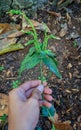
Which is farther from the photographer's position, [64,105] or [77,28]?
[77,28]

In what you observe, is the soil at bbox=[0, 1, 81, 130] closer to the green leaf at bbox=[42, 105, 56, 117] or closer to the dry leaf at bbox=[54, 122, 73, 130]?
the dry leaf at bbox=[54, 122, 73, 130]

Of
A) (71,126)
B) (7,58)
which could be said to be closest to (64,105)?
(71,126)

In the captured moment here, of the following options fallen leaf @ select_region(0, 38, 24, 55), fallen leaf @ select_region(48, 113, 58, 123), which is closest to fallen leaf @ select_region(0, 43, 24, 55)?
fallen leaf @ select_region(0, 38, 24, 55)

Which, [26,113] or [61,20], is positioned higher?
[61,20]

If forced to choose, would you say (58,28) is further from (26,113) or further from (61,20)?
(26,113)

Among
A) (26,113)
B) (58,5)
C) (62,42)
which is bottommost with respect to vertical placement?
(26,113)

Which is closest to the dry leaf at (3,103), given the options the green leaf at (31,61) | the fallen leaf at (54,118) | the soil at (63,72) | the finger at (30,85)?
the soil at (63,72)
